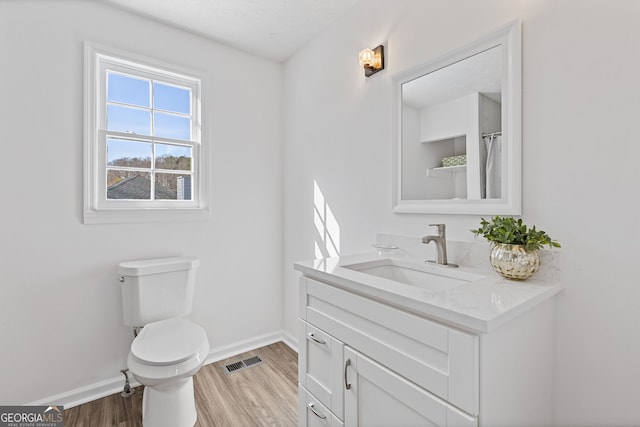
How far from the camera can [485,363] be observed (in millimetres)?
764

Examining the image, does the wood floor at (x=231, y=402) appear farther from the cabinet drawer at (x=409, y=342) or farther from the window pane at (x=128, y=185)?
the window pane at (x=128, y=185)

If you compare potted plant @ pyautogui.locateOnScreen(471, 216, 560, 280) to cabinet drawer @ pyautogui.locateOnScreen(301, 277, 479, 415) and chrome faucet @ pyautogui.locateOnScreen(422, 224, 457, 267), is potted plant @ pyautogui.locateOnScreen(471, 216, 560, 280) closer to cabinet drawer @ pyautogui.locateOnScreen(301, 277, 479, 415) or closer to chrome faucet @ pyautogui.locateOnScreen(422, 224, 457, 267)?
chrome faucet @ pyautogui.locateOnScreen(422, 224, 457, 267)

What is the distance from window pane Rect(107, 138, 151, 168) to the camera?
2.01 meters

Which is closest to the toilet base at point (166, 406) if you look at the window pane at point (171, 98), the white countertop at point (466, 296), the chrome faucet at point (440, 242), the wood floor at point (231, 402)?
the wood floor at point (231, 402)

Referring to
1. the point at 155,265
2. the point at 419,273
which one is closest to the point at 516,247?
→ the point at 419,273

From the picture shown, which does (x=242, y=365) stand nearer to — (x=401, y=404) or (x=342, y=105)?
(x=401, y=404)

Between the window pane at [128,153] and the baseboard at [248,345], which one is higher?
the window pane at [128,153]

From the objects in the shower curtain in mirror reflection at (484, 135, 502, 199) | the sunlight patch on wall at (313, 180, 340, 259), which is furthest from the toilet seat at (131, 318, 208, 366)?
the shower curtain in mirror reflection at (484, 135, 502, 199)

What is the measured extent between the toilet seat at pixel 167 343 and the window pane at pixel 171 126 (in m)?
1.31

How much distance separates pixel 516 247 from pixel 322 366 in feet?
2.91

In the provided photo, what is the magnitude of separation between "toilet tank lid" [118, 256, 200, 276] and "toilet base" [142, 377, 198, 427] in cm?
65

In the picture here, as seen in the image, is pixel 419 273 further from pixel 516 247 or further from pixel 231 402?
pixel 231 402

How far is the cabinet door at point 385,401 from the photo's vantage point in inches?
33.1

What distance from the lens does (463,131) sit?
1355 millimetres
